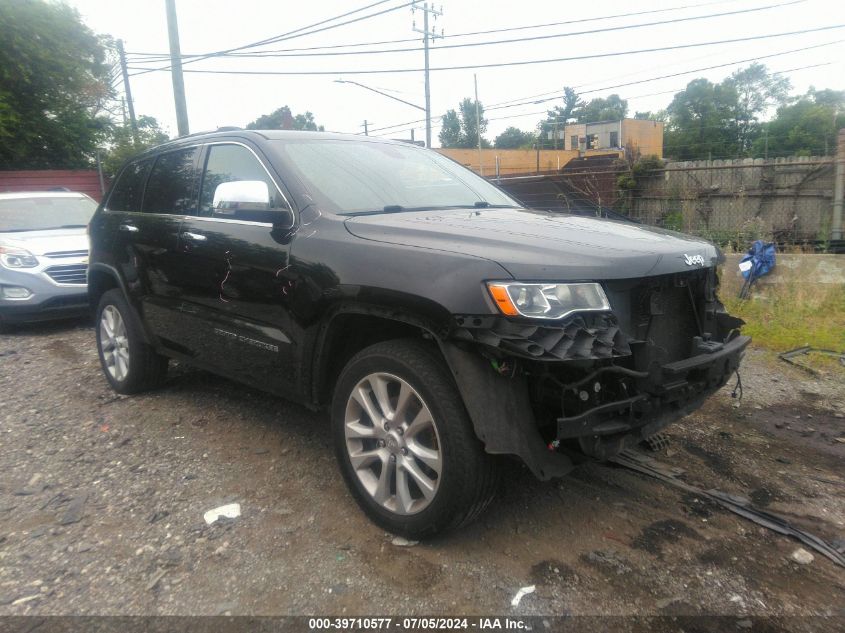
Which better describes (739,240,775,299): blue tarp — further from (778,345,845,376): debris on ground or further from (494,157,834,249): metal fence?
(494,157,834,249): metal fence

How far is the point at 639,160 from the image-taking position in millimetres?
13273

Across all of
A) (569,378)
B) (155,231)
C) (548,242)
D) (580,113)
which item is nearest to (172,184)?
(155,231)

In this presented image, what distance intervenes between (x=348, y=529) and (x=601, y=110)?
8199 cm

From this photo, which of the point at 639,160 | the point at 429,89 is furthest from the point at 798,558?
the point at 429,89

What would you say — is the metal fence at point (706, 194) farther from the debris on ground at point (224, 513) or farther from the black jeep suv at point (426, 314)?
the debris on ground at point (224, 513)

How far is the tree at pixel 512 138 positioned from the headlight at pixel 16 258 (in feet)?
265

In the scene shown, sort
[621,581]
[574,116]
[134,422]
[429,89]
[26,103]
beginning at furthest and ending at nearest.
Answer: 1. [574,116]
2. [429,89]
3. [26,103]
4. [134,422]
5. [621,581]

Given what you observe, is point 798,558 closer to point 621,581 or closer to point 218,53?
point 621,581


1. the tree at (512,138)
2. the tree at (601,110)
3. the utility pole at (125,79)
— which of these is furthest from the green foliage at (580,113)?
the utility pole at (125,79)

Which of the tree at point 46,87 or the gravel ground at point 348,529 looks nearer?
the gravel ground at point 348,529

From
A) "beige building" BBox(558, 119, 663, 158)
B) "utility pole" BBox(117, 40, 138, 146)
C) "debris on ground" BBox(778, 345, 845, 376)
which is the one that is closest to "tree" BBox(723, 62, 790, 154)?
"beige building" BBox(558, 119, 663, 158)

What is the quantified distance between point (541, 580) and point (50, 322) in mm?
7838

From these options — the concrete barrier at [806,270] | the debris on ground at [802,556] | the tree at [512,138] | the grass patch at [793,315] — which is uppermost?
the tree at [512,138]

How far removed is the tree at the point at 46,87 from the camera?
51.6 ft
